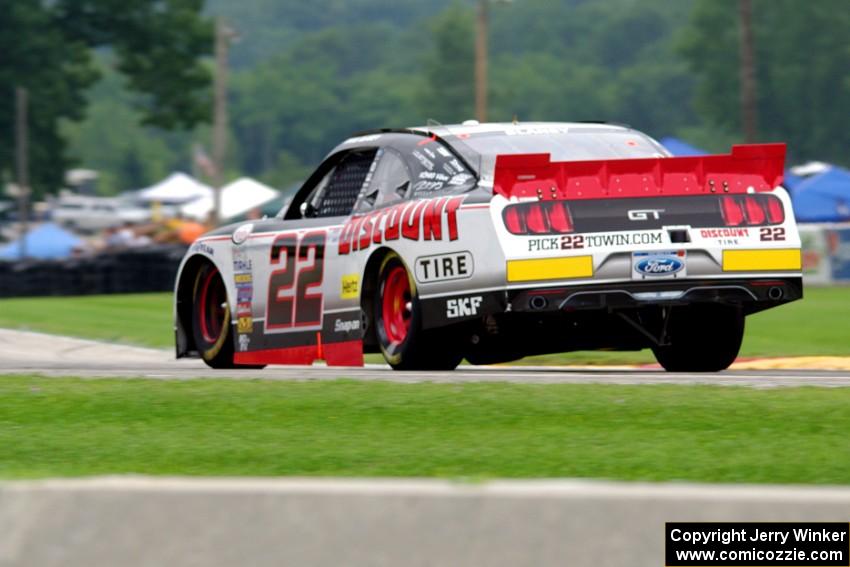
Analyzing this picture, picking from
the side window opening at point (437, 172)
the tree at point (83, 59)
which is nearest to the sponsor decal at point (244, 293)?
the side window opening at point (437, 172)

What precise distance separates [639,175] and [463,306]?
1.13m

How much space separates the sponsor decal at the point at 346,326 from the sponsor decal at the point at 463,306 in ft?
3.38

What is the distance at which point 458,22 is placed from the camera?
17738 cm

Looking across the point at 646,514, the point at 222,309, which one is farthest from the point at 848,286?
the point at 646,514

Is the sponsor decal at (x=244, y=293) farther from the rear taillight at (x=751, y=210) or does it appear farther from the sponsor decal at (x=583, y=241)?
the rear taillight at (x=751, y=210)

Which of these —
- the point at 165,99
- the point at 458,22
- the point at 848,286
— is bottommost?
the point at 848,286

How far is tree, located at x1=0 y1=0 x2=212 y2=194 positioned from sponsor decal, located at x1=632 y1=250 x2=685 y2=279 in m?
47.4

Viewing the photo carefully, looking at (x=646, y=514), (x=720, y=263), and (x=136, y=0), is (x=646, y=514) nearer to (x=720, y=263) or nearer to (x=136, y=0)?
(x=720, y=263)

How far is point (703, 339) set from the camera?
437 inches

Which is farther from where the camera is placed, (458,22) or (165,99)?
(458,22)

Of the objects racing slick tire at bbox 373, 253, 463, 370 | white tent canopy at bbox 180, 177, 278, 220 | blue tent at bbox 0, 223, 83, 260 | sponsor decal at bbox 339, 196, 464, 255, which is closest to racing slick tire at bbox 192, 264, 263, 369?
sponsor decal at bbox 339, 196, 464, 255

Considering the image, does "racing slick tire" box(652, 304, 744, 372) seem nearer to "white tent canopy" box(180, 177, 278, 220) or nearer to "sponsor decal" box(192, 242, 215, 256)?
"sponsor decal" box(192, 242, 215, 256)

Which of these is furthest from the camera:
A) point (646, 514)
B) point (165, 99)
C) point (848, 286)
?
point (165, 99)

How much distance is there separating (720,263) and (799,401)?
1.82 meters
